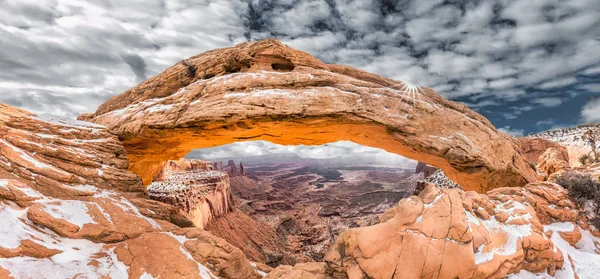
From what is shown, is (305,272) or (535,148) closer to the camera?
(305,272)

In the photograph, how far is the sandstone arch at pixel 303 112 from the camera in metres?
9.36

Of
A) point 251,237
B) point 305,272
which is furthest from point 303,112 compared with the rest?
point 251,237

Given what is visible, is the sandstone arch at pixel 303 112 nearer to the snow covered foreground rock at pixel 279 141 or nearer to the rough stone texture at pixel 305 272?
the snow covered foreground rock at pixel 279 141

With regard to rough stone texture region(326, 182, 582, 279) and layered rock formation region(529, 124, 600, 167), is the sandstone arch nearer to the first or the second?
rough stone texture region(326, 182, 582, 279)

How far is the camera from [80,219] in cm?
675

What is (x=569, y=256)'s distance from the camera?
264 inches

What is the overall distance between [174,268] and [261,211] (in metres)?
56.2

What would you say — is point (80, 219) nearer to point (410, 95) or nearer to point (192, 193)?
point (410, 95)

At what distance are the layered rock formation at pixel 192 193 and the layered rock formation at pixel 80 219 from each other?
1359 centimetres

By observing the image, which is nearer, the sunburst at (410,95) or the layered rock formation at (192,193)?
the sunburst at (410,95)

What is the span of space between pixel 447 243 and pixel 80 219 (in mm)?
10097

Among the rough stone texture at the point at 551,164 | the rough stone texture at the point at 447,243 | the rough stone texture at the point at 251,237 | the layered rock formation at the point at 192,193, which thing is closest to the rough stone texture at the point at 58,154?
the rough stone texture at the point at 447,243

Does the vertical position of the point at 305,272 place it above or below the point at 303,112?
below

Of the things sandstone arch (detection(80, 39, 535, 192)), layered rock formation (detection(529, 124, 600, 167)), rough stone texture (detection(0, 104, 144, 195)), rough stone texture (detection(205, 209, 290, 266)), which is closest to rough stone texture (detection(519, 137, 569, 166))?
layered rock formation (detection(529, 124, 600, 167))
